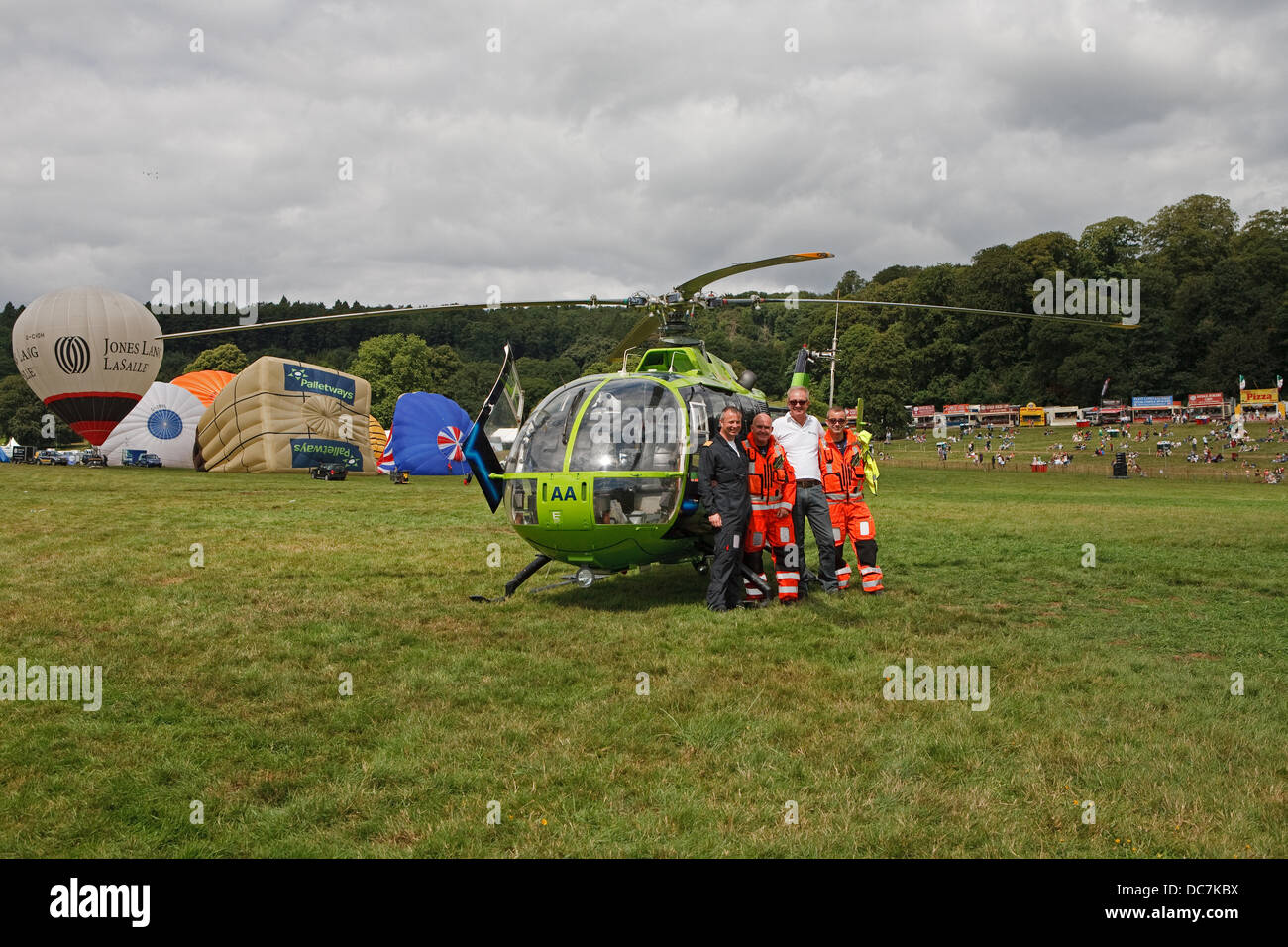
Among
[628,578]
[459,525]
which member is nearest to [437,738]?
[628,578]

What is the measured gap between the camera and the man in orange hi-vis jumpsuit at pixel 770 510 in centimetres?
938

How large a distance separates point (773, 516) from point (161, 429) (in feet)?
144

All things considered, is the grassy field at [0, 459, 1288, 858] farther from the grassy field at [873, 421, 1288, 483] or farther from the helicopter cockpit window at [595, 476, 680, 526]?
the grassy field at [873, 421, 1288, 483]

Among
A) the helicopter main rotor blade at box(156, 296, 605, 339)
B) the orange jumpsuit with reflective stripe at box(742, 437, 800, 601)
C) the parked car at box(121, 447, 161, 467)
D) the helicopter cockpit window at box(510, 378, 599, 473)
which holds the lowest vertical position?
the parked car at box(121, 447, 161, 467)

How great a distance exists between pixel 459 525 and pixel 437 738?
12862 millimetres

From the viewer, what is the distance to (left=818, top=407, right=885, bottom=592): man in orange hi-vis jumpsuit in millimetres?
10250

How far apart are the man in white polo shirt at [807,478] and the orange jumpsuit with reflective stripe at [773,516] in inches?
18.4

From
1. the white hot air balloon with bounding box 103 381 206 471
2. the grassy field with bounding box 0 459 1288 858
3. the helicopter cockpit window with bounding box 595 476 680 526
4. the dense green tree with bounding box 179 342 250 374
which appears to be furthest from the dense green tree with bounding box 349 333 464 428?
the helicopter cockpit window with bounding box 595 476 680 526

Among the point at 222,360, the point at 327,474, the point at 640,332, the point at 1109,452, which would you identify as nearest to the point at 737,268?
the point at 640,332

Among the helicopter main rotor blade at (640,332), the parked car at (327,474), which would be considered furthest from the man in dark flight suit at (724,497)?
the parked car at (327,474)

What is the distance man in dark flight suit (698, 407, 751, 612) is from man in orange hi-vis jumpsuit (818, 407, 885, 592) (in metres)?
→ 1.70

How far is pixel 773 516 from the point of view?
31.4 feet
